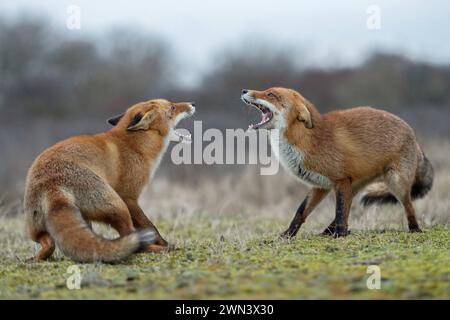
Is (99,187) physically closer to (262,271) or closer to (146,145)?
(146,145)

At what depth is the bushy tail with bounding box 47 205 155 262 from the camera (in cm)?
753

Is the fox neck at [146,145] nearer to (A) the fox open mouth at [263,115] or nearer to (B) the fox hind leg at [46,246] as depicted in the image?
(A) the fox open mouth at [263,115]

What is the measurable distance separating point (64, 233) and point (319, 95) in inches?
1411

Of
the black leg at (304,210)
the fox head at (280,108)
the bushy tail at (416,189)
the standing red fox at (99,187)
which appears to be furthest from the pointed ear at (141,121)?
the bushy tail at (416,189)

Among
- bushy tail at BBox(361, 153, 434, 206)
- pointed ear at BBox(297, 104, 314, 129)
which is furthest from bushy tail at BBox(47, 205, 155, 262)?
bushy tail at BBox(361, 153, 434, 206)

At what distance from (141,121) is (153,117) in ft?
0.84

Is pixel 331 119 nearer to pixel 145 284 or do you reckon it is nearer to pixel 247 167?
pixel 145 284

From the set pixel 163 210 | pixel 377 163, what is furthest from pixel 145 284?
pixel 163 210

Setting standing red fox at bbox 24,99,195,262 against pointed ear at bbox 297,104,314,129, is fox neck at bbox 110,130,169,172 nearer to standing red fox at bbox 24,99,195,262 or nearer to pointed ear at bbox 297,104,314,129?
standing red fox at bbox 24,99,195,262

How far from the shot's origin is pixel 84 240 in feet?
25.0

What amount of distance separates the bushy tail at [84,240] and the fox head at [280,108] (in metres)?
2.89

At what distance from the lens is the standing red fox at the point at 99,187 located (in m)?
7.66

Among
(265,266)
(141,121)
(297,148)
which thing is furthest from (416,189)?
(265,266)

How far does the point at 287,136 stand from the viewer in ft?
32.0
